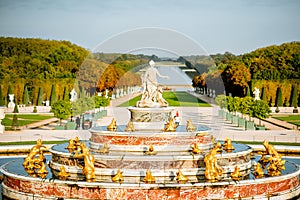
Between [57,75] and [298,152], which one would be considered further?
[57,75]

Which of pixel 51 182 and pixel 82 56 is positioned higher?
pixel 82 56

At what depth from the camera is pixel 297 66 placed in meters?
77.9

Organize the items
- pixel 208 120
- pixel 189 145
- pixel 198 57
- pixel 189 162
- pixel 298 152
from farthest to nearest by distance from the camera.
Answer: pixel 208 120
pixel 298 152
pixel 198 57
pixel 189 145
pixel 189 162

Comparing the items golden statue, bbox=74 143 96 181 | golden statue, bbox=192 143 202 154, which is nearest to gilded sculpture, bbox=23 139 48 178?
golden statue, bbox=74 143 96 181

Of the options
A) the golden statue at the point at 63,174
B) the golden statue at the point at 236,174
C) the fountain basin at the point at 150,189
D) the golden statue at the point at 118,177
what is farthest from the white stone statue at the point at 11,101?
the golden statue at the point at 236,174

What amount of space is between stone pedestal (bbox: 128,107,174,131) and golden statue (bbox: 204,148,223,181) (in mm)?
4164

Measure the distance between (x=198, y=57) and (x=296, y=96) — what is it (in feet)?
143

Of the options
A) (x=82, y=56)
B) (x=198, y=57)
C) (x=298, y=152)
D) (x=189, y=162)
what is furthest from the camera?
(x=82, y=56)

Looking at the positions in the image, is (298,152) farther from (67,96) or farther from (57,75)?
(57,75)

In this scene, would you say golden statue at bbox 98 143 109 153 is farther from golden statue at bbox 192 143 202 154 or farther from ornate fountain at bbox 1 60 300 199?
golden statue at bbox 192 143 202 154

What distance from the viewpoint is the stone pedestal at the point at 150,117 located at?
1919 cm

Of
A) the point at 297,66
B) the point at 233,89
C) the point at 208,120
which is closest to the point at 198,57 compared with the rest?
the point at 208,120

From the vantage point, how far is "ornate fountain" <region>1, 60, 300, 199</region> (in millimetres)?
14336

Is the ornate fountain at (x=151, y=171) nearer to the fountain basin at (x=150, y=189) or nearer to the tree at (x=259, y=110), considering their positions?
the fountain basin at (x=150, y=189)
